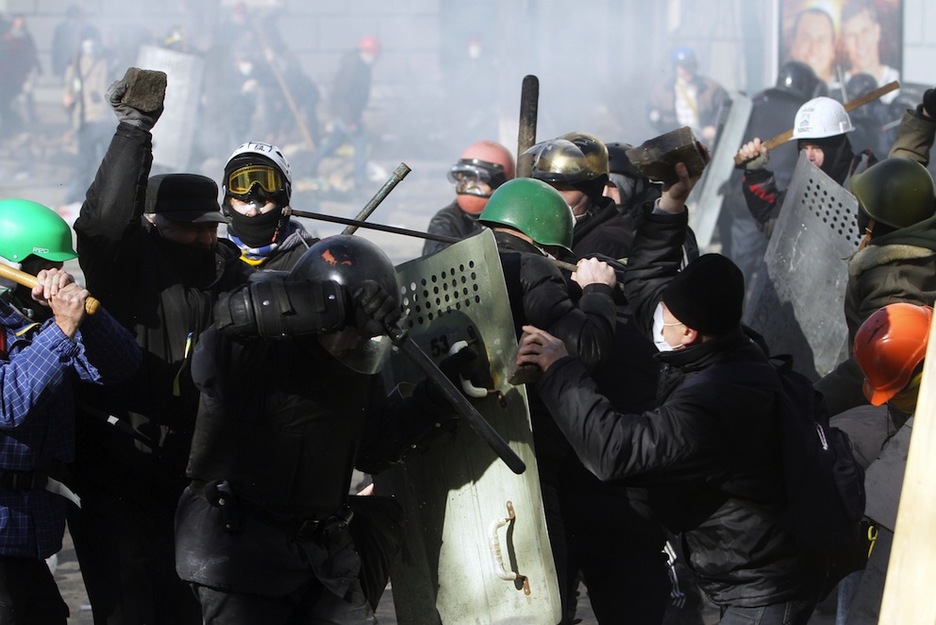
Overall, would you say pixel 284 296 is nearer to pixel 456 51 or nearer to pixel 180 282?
pixel 180 282

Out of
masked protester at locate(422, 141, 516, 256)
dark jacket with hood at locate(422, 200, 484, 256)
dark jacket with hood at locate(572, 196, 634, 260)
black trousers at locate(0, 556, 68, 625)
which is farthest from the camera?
masked protester at locate(422, 141, 516, 256)

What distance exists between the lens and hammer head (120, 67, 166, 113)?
3586 mm

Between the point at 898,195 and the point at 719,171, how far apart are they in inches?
241

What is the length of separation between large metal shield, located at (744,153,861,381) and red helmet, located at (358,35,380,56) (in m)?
16.2

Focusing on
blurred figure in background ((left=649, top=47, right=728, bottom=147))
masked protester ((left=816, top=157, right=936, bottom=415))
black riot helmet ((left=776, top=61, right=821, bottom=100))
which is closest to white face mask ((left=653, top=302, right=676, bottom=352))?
masked protester ((left=816, top=157, right=936, bottom=415))

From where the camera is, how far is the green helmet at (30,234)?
355cm

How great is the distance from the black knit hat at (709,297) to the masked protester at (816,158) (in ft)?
11.9

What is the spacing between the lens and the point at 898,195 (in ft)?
14.8

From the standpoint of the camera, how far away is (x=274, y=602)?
10.1ft

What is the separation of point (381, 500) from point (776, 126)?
860cm

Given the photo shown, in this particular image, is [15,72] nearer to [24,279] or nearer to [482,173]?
[482,173]

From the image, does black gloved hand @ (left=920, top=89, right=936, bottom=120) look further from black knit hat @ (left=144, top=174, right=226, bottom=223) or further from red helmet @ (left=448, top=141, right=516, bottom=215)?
black knit hat @ (left=144, top=174, right=226, bottom=223)

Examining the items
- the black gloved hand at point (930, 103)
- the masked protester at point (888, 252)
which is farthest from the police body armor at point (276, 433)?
the black gloved hand at point (930, 103)

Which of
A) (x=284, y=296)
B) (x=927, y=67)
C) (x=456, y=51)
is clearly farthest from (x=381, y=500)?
(x=456, y=51)
